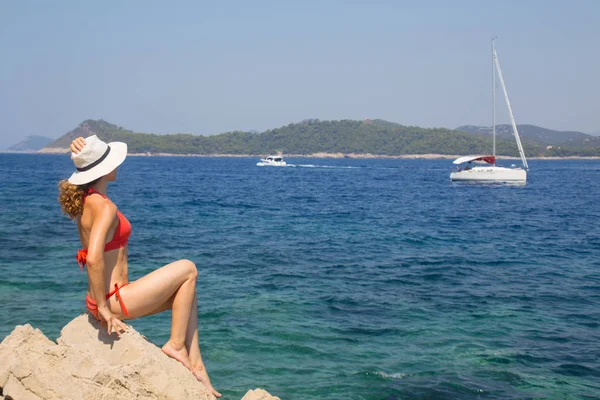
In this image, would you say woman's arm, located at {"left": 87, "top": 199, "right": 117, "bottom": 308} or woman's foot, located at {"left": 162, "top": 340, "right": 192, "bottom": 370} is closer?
woman's arm, located at {"left": 87, "top": 199, "right": 117, "bottom": 308}

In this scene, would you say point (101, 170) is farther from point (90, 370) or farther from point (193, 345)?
point (193, 345)

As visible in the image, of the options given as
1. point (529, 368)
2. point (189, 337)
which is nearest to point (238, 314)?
point (529, 368)

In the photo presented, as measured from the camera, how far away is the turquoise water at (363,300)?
896 centimetres

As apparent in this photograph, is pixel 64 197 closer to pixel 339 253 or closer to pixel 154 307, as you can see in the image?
pixel 154 307

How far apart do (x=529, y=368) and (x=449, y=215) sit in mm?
24296

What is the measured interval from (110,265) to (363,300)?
8.77m

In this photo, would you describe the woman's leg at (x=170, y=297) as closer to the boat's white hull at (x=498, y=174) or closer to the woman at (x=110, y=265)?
the woman at (x=110, y=265)

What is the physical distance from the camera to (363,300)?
1320 cm

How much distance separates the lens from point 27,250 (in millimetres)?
18266

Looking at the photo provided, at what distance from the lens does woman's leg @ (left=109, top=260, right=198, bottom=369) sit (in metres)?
5.01

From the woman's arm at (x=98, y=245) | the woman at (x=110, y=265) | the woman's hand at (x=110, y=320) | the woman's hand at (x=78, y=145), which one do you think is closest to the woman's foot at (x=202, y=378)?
the woman at (x=110, y=265)

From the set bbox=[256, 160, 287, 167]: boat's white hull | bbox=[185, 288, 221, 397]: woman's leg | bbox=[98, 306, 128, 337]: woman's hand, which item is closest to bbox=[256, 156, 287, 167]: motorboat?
bbox=[256, 160, 287, 167]: boat's white hull

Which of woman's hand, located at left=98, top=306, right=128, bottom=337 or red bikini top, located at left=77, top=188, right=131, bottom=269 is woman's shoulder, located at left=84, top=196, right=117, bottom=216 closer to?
red bikini top, located at left=77, top=188, right=131, bottom=269

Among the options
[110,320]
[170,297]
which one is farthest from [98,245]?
[170,297]
